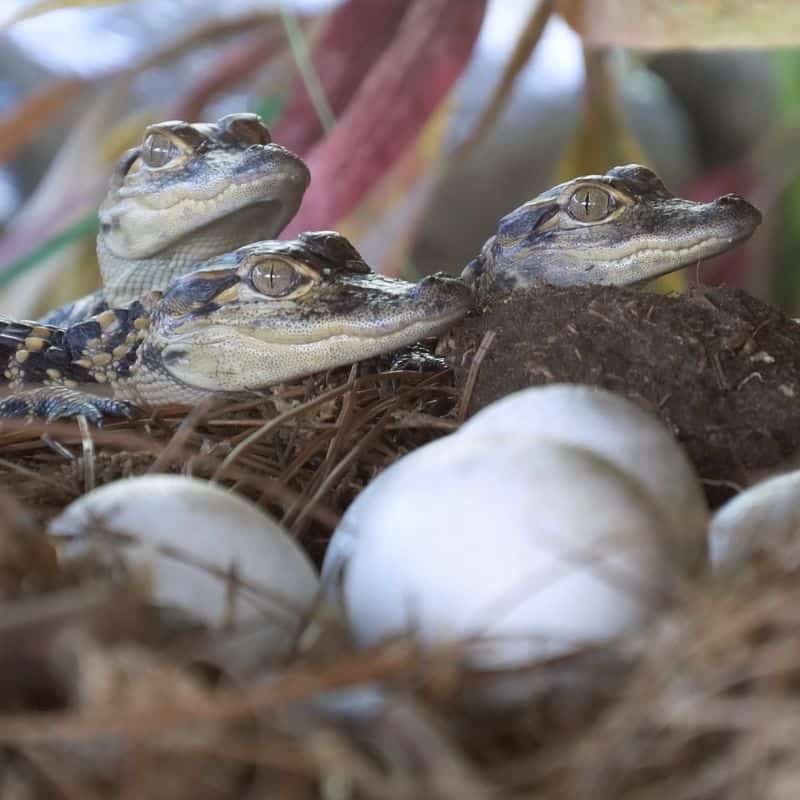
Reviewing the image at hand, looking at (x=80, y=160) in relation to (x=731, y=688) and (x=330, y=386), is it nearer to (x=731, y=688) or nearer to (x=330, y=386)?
(x=330, y=386)

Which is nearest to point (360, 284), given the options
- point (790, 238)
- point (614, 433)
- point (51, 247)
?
point (614, 433)

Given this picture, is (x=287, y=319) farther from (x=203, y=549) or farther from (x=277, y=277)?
(x=203, y=549)

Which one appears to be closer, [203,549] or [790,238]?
[203,549]

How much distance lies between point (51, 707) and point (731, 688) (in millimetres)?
297

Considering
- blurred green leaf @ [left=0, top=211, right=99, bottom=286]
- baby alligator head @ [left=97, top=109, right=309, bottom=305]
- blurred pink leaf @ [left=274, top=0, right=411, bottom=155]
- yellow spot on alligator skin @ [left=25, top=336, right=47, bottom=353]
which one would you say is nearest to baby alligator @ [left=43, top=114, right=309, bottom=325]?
baby alligator head @ [left=97, top=109, right=309, bottom=305]

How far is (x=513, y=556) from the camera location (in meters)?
0.54

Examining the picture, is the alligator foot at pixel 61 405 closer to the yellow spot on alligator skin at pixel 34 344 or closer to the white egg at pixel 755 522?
the yellow spot on alligator skin at pixel 34 344

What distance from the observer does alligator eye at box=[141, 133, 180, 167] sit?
1.29m

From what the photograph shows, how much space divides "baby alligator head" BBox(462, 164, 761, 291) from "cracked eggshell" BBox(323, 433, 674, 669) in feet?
1.68

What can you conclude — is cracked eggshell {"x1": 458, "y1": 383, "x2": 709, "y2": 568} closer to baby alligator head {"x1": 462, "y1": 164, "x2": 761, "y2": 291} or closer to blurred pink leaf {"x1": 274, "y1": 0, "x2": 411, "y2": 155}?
baby alligator head {"x1": 462, "y1": 164, "x2": 761, "y2": 291}

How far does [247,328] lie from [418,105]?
0.92 metres

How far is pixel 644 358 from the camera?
2.98 ft

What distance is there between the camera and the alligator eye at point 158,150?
1293 mm

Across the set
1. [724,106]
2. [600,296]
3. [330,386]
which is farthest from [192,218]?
[724,106]
